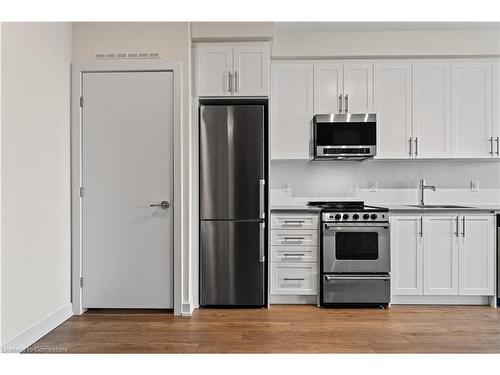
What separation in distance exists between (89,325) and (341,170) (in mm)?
2801

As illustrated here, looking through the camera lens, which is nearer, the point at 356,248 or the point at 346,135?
the point at 356,248

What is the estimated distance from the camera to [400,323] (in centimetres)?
302

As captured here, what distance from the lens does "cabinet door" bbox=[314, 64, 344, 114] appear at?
383 cm

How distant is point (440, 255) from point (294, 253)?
1317mm

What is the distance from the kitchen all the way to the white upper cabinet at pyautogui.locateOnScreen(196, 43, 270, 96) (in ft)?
0.04

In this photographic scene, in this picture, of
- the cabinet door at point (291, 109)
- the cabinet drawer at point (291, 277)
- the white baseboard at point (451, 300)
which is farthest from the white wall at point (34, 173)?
the white baseboard at point (451, 300)

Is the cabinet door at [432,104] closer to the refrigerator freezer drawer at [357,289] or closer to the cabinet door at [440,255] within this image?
the cabinet door at [440,255]

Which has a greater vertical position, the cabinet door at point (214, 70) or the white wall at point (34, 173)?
the cabinet door at point (214, 70)

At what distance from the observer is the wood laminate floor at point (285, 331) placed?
2.50 metres

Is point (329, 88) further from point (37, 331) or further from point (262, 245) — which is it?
point (37, 331)

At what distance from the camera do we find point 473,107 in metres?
3.79

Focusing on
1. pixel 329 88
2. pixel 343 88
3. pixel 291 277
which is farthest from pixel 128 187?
pixel 343 88

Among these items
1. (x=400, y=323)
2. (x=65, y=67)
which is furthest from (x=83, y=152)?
(x=400, y=323)

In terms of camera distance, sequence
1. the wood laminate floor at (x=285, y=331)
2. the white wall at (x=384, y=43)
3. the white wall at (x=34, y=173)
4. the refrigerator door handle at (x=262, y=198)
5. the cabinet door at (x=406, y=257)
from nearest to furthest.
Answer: the white wall at (x=34, y=173) < the wood laminate floor at (x=285, y=331) < the refrigerator door handle at (x=262, y=198) < the cabinet door at (x=406, y=257) < the white wall at (x=384, y=43)
